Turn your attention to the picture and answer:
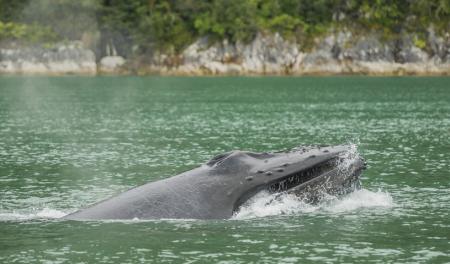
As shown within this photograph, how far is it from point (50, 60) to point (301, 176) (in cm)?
16459

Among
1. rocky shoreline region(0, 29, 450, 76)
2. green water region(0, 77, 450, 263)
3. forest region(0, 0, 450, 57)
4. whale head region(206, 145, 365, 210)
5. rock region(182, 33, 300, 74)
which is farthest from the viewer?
forest region(0, 0, 450, 57)

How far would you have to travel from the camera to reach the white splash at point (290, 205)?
18075 millimetres

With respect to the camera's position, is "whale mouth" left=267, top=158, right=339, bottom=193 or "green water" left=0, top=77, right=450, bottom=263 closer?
"whale mouth" left=267, top=158, right=339, bottom=193

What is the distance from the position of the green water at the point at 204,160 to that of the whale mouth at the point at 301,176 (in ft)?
2.68

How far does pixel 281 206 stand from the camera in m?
19.1

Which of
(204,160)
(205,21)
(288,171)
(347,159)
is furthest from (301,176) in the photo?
(205,21)

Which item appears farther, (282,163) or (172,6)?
(172,6)

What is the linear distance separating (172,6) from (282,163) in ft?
547

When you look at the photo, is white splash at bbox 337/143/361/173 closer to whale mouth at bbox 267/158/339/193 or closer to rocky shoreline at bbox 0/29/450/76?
whale mouth at bbox 267/158/339/193

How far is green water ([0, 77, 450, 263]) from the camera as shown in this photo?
1786 centimetres

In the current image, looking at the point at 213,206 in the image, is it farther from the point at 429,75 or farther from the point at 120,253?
the point at 429,75

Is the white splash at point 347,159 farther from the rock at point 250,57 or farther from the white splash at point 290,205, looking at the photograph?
the rock at point 250,57

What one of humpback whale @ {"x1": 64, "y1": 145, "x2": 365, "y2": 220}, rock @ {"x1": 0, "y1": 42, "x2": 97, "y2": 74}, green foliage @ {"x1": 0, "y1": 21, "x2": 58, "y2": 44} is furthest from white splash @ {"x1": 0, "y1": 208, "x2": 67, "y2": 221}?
green foliage @ {"x1": 0, "y1": 21, "x2": 58, "y2": 44}

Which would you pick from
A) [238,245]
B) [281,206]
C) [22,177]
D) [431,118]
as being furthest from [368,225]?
[431,118]
